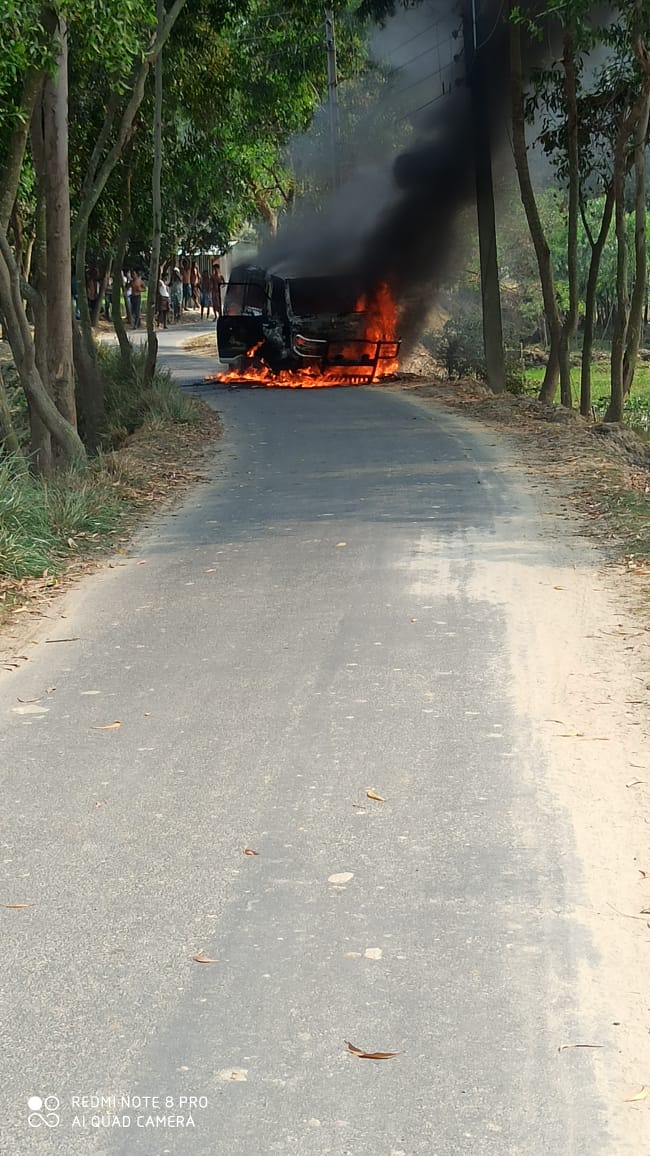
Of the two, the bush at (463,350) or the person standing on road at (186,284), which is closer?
the bush at (463,350)

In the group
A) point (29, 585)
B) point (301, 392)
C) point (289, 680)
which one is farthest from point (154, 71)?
point (289, 680)

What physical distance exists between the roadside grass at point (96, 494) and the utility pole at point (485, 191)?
568cm

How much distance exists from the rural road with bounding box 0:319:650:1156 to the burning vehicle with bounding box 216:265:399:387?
53.5 feet

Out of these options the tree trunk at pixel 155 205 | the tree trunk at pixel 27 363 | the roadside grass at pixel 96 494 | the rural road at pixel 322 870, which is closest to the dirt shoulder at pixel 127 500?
the roadside grass at pixel 96 494

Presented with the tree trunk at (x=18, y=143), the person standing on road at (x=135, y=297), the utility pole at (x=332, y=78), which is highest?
the utility pole at (x=332, y=78)

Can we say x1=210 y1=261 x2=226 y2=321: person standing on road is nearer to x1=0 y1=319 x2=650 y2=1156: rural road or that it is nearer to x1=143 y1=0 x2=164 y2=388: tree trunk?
x1=143 y1=0 x2=164 y2=388: tree trunk

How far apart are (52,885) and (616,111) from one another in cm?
2017

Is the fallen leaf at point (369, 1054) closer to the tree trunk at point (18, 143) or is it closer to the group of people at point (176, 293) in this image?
the tree trunk at point (18, 143)

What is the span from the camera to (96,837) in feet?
15.3

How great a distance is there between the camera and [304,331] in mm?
24312

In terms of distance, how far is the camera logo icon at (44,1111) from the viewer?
121 inches

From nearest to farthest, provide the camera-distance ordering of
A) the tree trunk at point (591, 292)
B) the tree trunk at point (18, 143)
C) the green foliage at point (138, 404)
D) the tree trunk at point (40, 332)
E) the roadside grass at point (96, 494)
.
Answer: the roadside grass at point (96, 494) < the tree trunk at point (18, 143) < the tree trunk at point (40, 332) < the green foliage at point (138, 404) < the tree trunk at point (591, 292)

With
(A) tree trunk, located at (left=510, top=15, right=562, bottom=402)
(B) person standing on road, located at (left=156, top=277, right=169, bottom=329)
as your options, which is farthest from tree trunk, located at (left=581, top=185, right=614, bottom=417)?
(B) person standing on road, located at (left=156, top=277, right=169, bottom=329)

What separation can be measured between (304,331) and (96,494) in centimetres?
1381
